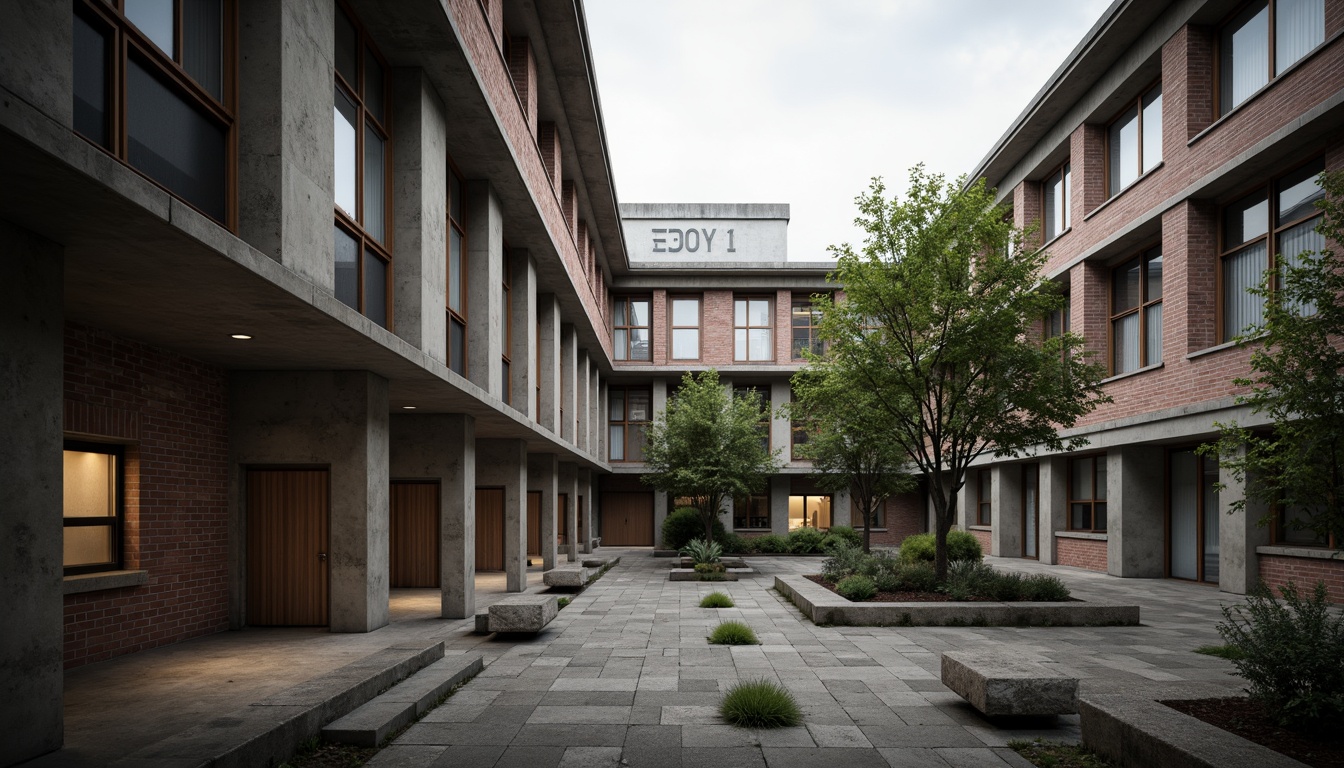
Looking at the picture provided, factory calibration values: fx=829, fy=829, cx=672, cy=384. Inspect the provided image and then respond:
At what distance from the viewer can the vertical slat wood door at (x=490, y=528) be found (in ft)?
73.1

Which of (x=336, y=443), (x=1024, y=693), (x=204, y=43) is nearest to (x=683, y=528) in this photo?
(x=336, y=443)

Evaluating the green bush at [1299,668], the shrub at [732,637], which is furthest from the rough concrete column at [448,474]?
the green bush at [1299,668]

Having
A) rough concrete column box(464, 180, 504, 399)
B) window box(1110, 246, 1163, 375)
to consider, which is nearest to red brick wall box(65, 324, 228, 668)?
rough concrete column box(464, 180, 504, 399)

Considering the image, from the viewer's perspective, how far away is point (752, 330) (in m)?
38.1

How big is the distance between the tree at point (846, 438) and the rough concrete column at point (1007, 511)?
3752 mm

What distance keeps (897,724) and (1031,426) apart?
382 inches

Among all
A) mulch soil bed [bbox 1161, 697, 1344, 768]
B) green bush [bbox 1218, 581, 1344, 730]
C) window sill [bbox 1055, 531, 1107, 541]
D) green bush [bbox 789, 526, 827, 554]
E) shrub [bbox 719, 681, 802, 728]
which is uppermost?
green bush [bbox 1218, 581, 1344, 730]

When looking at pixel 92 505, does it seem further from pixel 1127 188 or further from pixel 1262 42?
pixel 1127 188

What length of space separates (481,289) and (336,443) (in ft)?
15.4

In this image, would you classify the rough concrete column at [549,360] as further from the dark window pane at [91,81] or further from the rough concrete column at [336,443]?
the dark window pane at [91,81]

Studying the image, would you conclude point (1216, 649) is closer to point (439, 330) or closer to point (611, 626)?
point (611, 626)

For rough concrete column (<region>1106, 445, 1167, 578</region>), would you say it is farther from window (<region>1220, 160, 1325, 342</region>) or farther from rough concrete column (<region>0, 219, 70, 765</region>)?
rough concrete column (<region>0, 219, 70, 765</region>)

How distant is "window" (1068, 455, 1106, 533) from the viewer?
2455cm

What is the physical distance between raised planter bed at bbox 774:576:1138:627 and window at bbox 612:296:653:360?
25.0 metres
